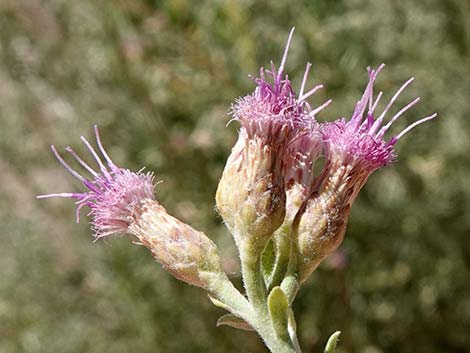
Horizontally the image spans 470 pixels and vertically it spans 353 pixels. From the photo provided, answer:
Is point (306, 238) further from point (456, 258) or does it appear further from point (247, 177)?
point (456, 258)

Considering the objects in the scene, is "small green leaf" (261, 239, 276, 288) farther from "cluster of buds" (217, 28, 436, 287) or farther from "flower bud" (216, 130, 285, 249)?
"flower bud" (216, 130, 285, 249)

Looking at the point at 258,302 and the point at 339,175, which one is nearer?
the point at 258,302

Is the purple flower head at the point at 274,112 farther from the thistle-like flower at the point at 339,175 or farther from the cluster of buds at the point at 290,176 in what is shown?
the thistle-like flower at the point at 339,175

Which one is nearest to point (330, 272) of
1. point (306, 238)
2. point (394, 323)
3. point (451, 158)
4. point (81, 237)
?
point (394, 323)

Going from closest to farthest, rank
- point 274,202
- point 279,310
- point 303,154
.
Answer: point 279,310, point 274,202, point 303,154

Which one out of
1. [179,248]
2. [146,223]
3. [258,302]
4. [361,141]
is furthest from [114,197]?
[361,141]

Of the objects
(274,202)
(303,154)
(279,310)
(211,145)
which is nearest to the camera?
(279,310)

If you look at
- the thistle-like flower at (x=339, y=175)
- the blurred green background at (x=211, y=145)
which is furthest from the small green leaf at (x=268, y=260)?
the blurred green background at (x=211, y=145)

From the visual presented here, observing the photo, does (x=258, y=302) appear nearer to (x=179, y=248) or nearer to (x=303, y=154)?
(x=179, y=248)
